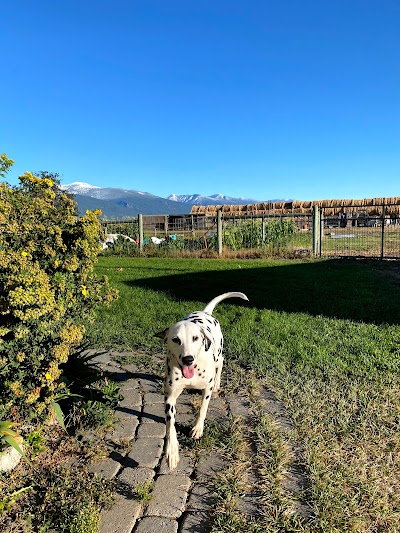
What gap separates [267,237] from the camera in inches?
663

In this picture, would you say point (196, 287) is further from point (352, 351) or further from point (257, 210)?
point (257, 210)

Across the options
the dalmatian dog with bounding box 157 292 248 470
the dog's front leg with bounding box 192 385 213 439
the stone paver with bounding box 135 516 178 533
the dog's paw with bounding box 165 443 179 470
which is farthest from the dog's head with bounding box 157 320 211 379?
the stone paver with bounding box 135 516 178 533

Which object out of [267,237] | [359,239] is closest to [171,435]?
[267,237]

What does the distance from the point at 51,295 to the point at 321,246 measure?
1450cm

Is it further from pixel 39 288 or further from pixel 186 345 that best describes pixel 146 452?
pixel 39 288

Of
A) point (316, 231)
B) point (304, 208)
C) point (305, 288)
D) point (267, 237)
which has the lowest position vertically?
point (305, 288)

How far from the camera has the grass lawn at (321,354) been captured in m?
2.33

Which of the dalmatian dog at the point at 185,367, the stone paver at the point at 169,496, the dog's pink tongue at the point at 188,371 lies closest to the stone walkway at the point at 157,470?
the stone paver at the point at 169,496

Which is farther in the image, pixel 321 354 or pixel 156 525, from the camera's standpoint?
pixel 321 354

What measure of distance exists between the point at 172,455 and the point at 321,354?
2.55 metres

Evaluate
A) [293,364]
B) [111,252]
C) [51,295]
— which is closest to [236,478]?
[51,295]

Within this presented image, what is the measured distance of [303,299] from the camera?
298 inches

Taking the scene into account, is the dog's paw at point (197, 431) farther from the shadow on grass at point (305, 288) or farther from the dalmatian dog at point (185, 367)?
the shadow on grass at point (305, 288)

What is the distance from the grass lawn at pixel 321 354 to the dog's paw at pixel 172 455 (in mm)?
699
